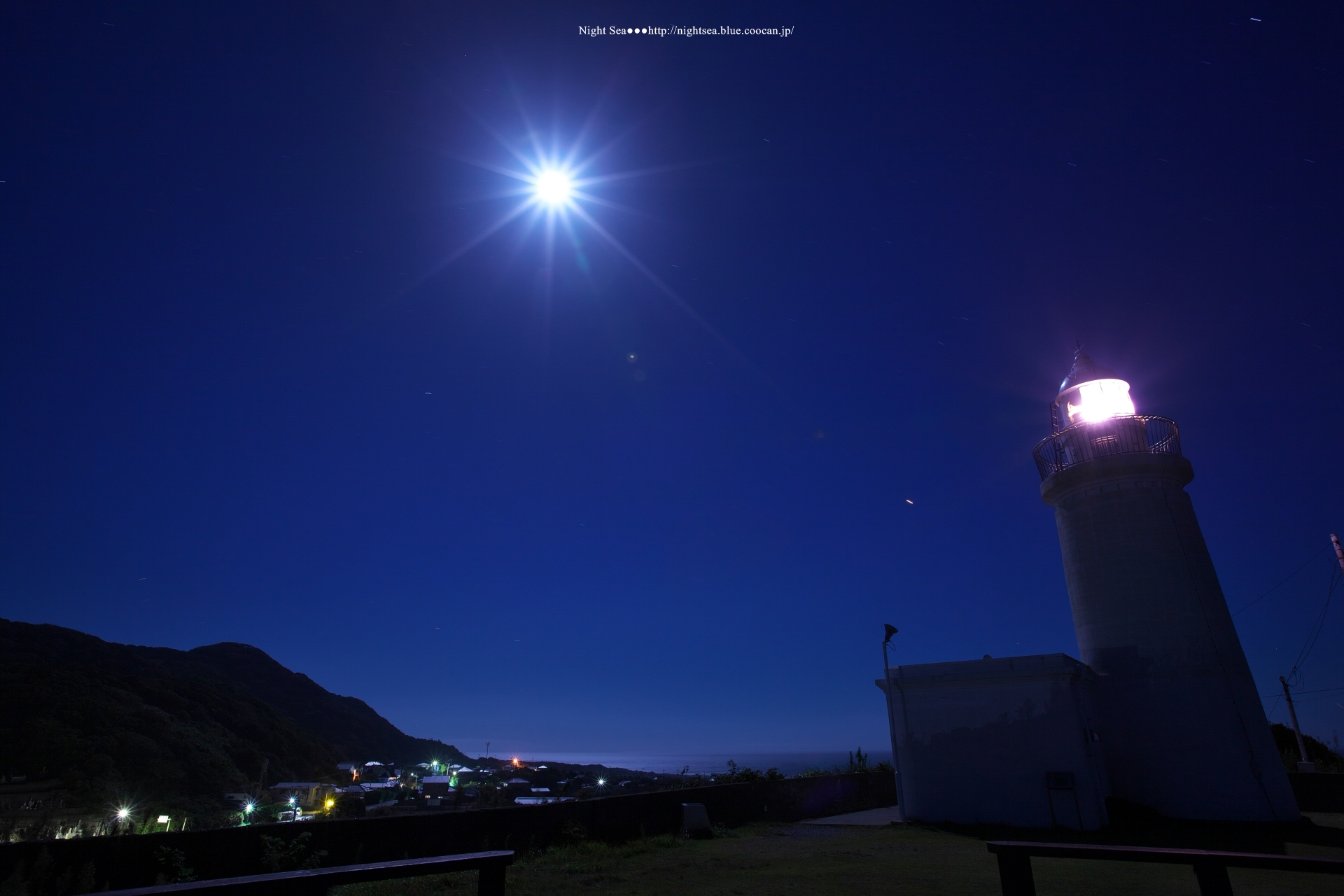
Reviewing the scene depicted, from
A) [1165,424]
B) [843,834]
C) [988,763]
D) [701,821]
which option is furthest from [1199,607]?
[701,821]

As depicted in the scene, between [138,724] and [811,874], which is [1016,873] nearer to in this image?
[811,874]

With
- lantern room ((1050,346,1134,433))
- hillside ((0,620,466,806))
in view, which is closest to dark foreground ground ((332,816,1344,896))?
lantern room ((1050,346,1134,433))

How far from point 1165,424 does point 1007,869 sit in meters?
19.4

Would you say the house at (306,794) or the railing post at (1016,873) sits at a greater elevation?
the railing post at (1016,873)

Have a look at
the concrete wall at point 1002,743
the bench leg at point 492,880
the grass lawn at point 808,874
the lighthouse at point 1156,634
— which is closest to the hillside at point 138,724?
the grass lawn at point 808,874

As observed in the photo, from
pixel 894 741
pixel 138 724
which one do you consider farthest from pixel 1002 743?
pixel 138 724

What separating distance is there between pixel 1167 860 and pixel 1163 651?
54.7 ft

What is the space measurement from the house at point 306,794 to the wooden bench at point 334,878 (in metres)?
45.4

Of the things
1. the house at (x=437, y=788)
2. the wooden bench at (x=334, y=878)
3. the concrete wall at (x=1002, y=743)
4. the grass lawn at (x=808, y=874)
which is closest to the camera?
the wooden bench at (x=334, y=878)

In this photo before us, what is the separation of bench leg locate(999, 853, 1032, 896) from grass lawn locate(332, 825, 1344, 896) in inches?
192

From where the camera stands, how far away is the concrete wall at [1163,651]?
15297mm

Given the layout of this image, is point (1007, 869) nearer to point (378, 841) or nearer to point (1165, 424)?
point (378, 841)

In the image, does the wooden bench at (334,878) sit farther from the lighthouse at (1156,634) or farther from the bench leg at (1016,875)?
the lighthouse at (1156,634)

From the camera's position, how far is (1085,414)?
64.7 ft
